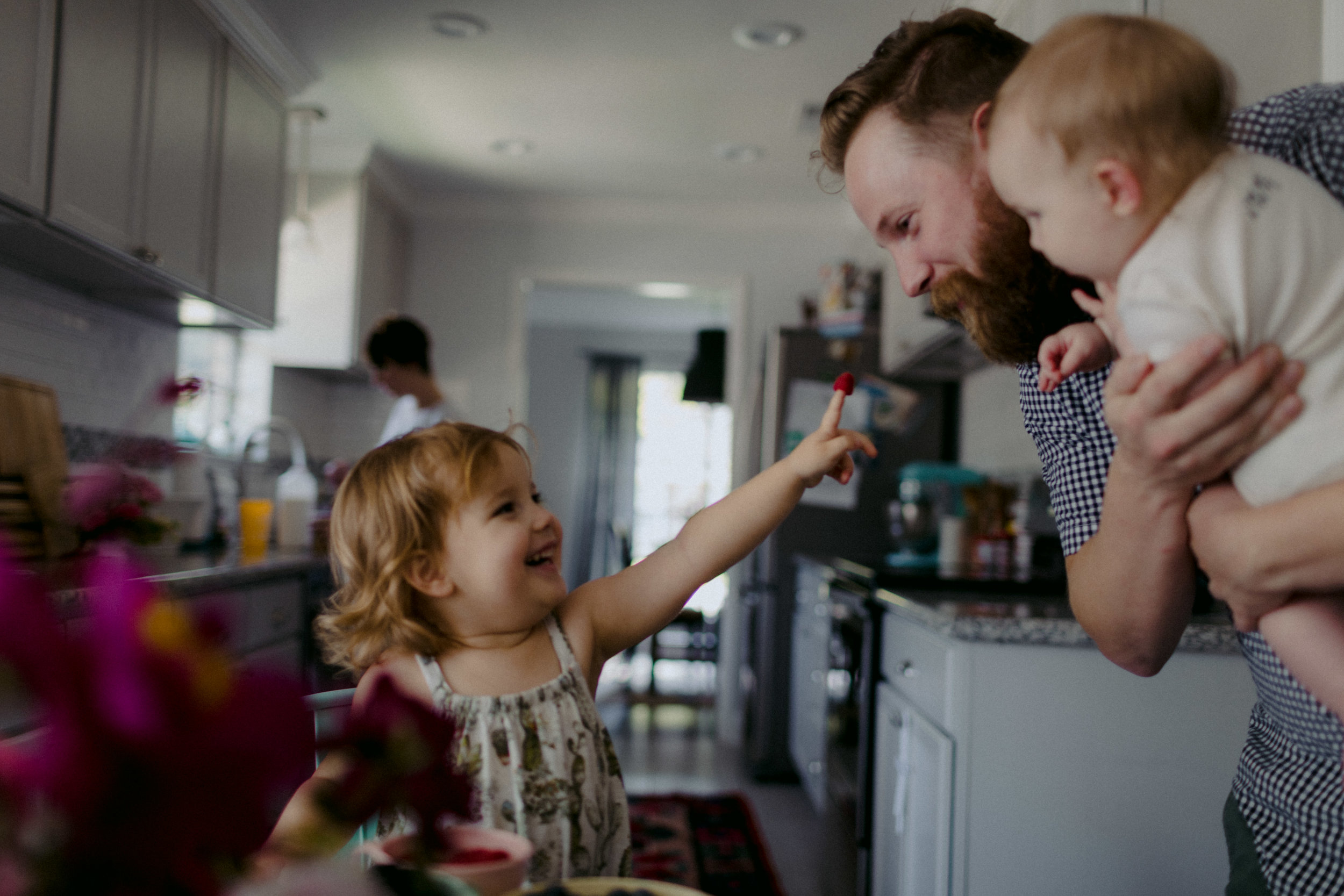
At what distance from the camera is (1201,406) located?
1.95ft

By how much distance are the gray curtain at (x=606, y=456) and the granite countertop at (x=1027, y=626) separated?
656cm

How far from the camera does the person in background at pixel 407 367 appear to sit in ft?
11.5

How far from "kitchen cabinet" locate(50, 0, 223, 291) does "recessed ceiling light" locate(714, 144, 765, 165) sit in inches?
83.6

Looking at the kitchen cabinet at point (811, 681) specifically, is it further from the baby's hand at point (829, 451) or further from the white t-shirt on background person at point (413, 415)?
the baby's hand at point (829, 451)

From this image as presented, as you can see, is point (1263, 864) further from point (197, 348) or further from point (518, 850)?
point (197, 348)

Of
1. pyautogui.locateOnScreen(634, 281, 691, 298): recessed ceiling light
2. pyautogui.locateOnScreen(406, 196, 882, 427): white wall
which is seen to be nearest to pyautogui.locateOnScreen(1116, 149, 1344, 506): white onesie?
pyautogui.locateOnScreen(406, 196, 882, 427): white wall

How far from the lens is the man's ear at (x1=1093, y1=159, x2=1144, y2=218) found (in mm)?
626

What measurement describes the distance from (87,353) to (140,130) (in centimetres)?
73

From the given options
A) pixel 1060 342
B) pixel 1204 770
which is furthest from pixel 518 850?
pixel 1204 770

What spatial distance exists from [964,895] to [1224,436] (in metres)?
1.27

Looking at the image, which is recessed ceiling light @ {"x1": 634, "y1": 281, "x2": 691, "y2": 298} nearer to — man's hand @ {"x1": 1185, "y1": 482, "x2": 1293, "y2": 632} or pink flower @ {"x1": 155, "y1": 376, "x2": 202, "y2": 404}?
pink flower @ {"x1": 155, "y1": 376, "x2": 202, "y2": 404}

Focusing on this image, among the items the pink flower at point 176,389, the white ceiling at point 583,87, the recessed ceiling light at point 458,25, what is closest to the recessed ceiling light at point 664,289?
the white ceiling at point 583,87

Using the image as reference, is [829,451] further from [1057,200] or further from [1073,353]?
[1057,200]

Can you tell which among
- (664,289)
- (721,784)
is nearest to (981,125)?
(721,784)
